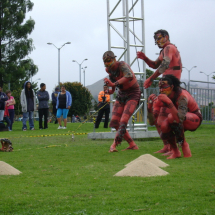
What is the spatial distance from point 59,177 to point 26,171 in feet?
2.41

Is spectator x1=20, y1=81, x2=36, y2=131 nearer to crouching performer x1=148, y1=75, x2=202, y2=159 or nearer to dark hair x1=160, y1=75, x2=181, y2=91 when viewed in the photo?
crouching performer x1=148, y1=75, x2=202, y2=159

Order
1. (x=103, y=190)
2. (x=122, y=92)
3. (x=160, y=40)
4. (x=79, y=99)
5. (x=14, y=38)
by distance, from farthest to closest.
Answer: (x=79, y=99) → (x=14, y=38) → (x=122, y=92) → (x=160, y=40) → (x=103, y=190)

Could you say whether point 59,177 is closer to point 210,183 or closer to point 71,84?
point 210,183

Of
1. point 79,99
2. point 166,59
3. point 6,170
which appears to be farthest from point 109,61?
point 79,99

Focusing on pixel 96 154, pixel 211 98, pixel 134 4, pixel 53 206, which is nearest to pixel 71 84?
pixel 211 98

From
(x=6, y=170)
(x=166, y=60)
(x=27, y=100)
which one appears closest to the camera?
(x=6, y=170)

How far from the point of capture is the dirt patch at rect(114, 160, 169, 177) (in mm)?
4867

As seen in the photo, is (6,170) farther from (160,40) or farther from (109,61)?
(160,40)

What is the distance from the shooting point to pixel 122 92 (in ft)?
27.9

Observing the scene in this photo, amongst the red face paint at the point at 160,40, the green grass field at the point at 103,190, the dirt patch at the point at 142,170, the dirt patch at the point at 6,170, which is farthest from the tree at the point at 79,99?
the dirt patch at the point at 142,170

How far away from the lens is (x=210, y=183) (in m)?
4.32

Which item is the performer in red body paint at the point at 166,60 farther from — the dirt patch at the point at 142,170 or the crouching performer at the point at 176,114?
the dirt patch at the point at 142,170

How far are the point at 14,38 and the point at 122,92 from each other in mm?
28083

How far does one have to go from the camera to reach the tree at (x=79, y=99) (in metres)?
60.0
